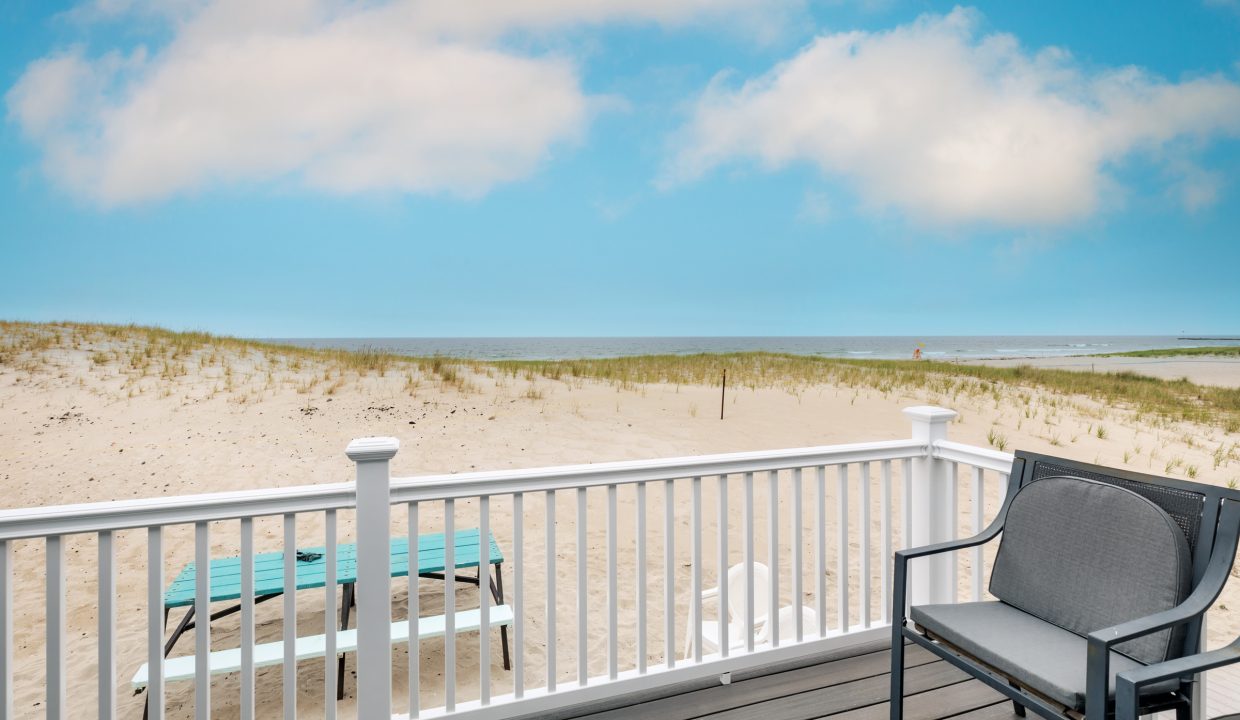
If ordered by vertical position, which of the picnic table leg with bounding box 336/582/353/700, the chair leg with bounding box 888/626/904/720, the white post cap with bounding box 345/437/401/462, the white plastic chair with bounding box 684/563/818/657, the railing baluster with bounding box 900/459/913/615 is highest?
the white post cap with bounding box 345/437/401/462

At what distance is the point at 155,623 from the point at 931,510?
2.73 meters

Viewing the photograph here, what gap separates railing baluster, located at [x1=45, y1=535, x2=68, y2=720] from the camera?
152 centimetres

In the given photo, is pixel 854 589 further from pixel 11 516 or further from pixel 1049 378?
pixel 1049 378

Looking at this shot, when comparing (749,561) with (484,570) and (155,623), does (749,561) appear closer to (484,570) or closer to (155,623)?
(484,570)

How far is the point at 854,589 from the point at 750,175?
24129mm

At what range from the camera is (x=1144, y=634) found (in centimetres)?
126

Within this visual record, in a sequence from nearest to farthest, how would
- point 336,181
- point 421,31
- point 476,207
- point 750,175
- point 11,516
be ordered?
point 11,516
point 421,31
point 336,181
point 750,175
point 476,207

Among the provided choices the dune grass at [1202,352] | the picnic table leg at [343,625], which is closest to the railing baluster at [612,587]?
the picnic table leg at [343,625]

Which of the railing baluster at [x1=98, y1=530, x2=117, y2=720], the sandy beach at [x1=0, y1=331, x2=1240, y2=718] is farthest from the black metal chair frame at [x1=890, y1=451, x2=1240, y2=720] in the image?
the sandy beach at [x1=0, y1=331, x2=1240, y2=718]

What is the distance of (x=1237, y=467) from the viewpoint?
386 inches

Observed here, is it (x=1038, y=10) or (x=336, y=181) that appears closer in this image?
(x=1038, y=10)

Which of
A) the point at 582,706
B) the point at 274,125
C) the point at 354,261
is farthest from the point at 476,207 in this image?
the point at 582,706

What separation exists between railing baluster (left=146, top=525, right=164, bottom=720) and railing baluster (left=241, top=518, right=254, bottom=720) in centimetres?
18

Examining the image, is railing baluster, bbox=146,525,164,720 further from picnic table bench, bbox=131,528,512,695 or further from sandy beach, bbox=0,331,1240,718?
sandy beach, bbox=0,331,1240,718
